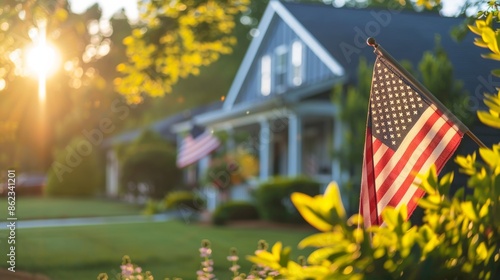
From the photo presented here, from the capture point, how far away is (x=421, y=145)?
19.9 feet

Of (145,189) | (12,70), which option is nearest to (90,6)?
(12,70)

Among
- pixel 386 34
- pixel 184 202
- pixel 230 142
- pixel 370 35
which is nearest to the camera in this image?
pixel 370 35

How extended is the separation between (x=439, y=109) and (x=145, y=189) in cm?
2934

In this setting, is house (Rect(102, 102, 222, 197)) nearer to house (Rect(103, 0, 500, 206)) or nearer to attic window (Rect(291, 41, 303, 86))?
house (Rect(103, 0, 500, 206))

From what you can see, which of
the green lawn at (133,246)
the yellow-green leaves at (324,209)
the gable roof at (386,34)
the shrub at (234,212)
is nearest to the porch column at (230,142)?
the shrub at (234,212)

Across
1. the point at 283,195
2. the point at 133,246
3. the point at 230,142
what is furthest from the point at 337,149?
the point at 230,142

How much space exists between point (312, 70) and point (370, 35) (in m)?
3.62

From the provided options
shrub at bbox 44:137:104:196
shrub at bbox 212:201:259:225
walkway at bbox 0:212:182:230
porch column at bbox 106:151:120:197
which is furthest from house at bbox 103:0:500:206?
porch column at bbox 106:151:120:197

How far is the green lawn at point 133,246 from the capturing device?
42.3 feet

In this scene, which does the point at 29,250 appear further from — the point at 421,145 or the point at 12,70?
the point at 421,145

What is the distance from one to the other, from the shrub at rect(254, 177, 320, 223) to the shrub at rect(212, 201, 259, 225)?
1.63m

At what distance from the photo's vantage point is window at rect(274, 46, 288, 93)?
80.1 feet

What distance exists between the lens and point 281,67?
24703 millimetres

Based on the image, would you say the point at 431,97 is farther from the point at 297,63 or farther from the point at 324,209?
the point at 297,63
